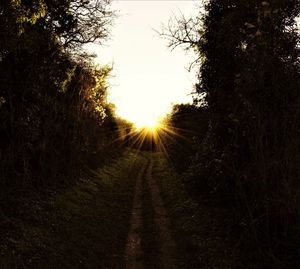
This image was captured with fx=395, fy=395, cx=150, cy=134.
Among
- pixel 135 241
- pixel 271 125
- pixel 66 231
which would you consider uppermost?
pixel 271 125

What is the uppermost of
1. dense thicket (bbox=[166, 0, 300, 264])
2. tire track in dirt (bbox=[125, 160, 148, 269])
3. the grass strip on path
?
dense thicket (bbox=[166, 0, 300, 264])

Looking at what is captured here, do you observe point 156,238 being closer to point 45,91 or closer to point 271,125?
point 271,125

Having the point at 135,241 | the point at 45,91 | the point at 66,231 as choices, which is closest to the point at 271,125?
the point at 135,241

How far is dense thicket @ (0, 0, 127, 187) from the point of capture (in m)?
13.9

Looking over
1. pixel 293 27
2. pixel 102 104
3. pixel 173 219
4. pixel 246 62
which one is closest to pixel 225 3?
pixel 293 27

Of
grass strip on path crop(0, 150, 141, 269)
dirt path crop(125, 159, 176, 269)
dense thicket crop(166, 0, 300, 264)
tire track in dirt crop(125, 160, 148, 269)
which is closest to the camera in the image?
dense thicket crop(166, 0, 300, 264)

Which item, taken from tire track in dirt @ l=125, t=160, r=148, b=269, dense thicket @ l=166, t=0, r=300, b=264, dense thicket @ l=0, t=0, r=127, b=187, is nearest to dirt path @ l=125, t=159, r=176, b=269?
tire track in dirt @ l=125, t=160, r=148, b=269

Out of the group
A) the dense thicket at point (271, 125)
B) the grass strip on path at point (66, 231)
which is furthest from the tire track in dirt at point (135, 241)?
the dense thicket at point (271, 125)

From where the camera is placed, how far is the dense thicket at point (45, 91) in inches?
548

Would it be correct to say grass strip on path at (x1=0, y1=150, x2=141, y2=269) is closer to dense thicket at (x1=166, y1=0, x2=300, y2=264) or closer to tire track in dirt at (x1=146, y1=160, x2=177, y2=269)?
tire track in dirt at (x1=146, y1=160, x2=177, y2=269)

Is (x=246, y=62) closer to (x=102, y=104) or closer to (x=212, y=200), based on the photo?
(x=212, y=200)

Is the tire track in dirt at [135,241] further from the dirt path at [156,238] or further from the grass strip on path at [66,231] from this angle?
the grass strip on path at [66,231]

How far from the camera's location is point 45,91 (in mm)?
19203

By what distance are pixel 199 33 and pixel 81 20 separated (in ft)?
21.0
